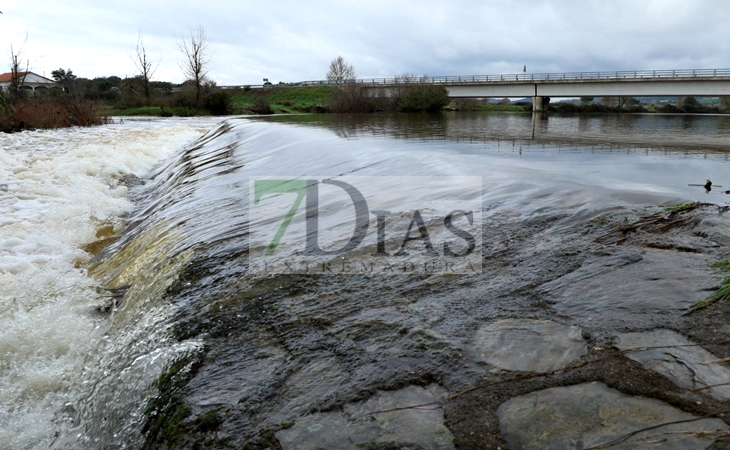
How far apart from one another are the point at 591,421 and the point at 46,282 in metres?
4.60

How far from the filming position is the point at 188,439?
6.55 ft

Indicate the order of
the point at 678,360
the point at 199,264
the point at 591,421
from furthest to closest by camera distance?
the point at 199,264, the point at 678,360, the point at 591,421

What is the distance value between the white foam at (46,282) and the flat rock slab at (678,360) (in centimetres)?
281

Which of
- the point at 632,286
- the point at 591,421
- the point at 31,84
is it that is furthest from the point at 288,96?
the point at 591,421

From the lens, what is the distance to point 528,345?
7.72ft

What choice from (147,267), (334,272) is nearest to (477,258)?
(334,272)

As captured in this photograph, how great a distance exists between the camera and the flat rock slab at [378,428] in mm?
1832

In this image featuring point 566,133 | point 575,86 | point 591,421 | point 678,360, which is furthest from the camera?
point 575,86

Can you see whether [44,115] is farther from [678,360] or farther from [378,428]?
[678,360]

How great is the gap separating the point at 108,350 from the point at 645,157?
9639mm

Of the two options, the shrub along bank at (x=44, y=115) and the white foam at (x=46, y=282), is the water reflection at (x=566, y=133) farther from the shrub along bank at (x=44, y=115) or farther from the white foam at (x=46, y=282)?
the shrub along bank at (x=44, y=115)

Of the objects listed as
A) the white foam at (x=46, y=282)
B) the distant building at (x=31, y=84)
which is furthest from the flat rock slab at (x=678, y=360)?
the distant building at (x=31, y=84)

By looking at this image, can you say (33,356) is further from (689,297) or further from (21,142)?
(21,142)

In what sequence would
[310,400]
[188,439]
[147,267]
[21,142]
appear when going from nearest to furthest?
[188,439]
[310,400]
[147,267]
[21,142]
